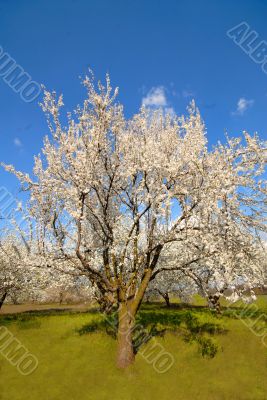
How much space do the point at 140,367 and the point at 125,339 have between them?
4.85ft

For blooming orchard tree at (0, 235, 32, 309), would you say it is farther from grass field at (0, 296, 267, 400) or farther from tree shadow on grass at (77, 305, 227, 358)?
tree shadow on grass at (77, 305, 227, 358)

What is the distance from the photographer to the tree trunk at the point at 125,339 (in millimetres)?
17266

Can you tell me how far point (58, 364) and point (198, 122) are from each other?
14.9 m

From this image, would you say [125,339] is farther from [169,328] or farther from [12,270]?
[12,270]

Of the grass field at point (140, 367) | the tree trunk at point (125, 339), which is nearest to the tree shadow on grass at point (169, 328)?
the grass field at point (140, 367)

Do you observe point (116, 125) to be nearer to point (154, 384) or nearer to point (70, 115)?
point (70, 115)

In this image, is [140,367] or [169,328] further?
[169,328]

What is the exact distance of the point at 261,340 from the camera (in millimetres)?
22297

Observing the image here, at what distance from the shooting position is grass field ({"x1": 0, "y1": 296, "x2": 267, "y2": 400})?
50.1 feet

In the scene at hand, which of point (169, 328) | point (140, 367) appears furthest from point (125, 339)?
point (169, 328)

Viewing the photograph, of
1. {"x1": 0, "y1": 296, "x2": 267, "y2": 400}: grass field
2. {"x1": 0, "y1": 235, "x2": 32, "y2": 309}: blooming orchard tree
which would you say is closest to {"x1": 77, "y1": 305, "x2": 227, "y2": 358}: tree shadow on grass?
{"x1": 0, "y1": 296, "x2": 267, "y2": 400}: grass field

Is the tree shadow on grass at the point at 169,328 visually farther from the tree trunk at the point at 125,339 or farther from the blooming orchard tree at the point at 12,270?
the blooming orchard tree at the point at 12,270

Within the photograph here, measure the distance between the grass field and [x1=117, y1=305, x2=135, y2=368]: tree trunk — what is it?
16.7 inches

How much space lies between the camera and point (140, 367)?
673 inches
